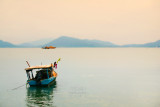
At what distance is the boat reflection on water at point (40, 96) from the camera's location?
17391 mm

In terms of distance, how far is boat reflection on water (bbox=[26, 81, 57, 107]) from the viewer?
17.4 meters

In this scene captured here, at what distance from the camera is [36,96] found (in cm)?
1988

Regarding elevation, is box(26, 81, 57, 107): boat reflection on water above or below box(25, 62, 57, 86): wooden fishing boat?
below

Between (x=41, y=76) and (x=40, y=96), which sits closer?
(x=40, y=96)

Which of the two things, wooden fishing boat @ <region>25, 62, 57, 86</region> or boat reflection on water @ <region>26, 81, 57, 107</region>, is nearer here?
boat reflection on water @ <region>26, 81, 57, 107</region>

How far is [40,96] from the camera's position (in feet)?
64.8

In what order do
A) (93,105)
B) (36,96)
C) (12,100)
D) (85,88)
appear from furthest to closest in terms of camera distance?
(85,88) < (36,96) < (12,100) < (93,105)

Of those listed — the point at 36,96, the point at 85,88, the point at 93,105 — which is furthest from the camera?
the point at 85,88

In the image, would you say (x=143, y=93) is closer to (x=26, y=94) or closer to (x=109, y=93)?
(x=109, y=93)

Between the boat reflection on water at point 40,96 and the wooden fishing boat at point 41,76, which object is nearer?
the boat reflection on water at point 40,96

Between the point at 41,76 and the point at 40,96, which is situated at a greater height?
the point at 41,76

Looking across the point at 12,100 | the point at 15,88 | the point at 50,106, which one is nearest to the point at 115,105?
the point at 50,106

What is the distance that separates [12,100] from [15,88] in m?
5.30

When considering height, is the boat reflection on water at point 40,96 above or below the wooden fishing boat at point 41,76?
below
